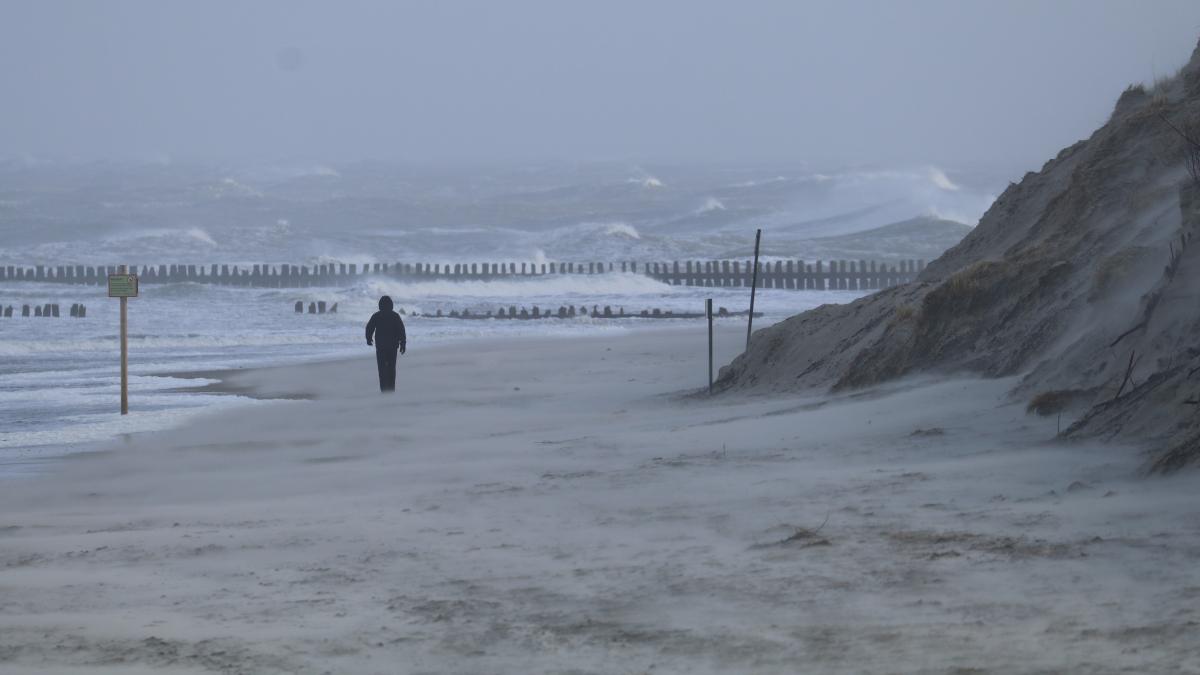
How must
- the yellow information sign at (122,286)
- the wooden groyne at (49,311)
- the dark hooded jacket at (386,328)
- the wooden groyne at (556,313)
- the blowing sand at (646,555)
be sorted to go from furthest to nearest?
the wooden groyne at (49,311)
the wooden groyne at (556,313)
the dark hooded jacket at (386,328)
the yellow information sign at (122,286)
the blowing sand at (646,555)

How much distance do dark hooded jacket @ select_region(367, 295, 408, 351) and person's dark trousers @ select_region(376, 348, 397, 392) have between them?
7 centimetres

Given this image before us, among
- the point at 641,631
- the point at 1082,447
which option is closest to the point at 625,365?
the point at 1082,447

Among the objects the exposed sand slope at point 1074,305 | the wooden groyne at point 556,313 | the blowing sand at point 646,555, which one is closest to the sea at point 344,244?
the wooden groyne at point 556,313

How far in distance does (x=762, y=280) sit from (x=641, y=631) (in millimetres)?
→ 48324

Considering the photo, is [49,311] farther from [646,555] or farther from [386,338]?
[646,555]

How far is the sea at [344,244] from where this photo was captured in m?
21.7

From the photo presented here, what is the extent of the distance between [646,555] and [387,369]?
10820 mm

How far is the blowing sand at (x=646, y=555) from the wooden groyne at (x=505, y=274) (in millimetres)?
40628

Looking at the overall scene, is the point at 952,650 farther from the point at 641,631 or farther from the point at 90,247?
the point at 90,247

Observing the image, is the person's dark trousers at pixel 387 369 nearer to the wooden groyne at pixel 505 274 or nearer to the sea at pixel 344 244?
the sea at pixel 344 244

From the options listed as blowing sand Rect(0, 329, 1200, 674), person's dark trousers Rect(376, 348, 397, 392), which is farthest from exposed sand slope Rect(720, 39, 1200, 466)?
person's dark trousers Rect(376, 348, 397, 392)

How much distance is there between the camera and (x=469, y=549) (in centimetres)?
667

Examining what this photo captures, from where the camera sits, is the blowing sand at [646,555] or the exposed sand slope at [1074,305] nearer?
Result: the blowing sand at [646,555]

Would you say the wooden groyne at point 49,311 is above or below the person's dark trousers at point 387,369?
above
